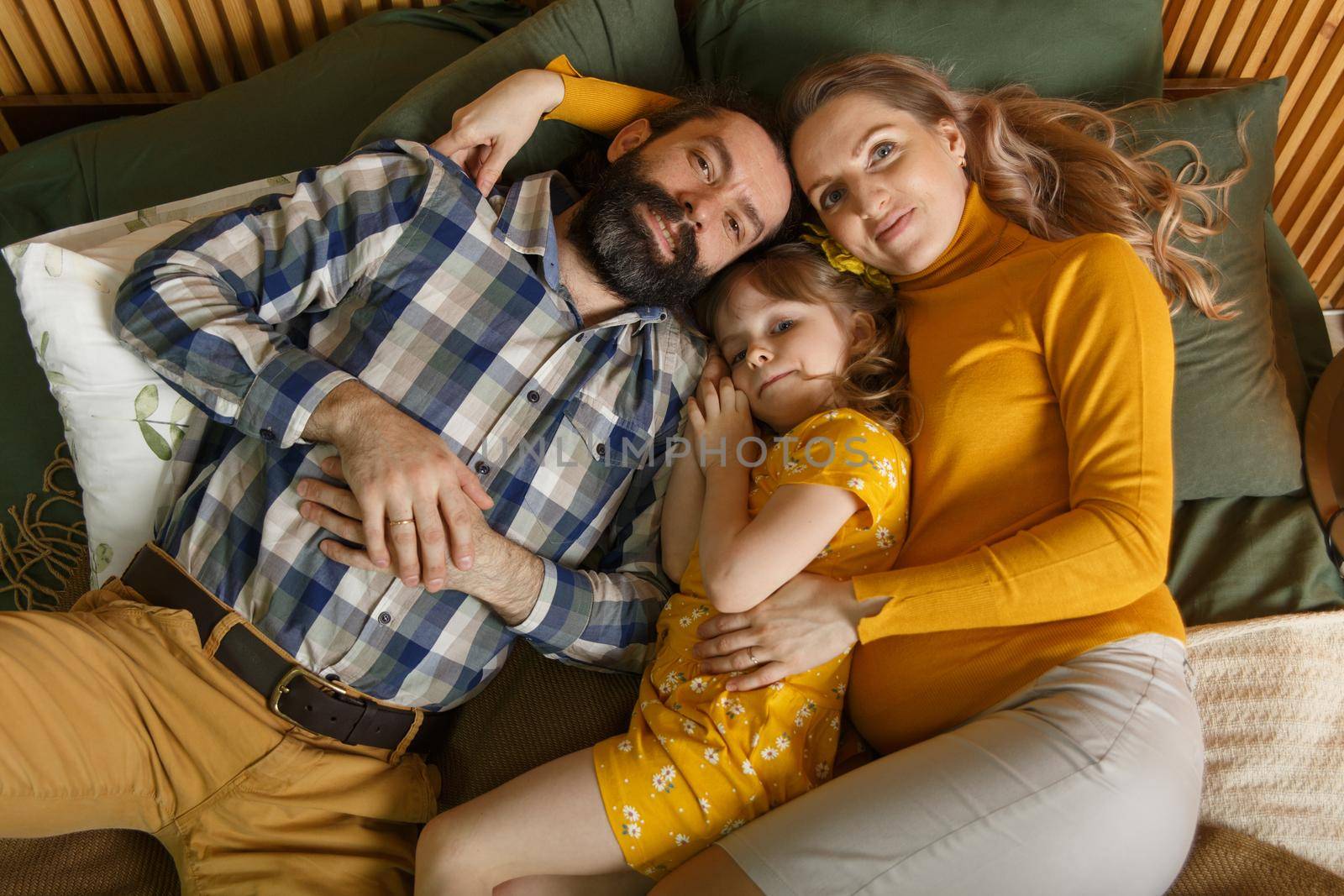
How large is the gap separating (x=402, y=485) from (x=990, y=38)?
153cm

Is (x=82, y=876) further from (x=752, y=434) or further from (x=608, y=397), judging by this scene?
(x=752, y=434)

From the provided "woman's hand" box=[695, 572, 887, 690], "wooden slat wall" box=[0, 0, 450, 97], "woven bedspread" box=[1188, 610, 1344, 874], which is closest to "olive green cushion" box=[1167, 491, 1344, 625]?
"woven bedspread" box=[1188, 610, 1344, 874]

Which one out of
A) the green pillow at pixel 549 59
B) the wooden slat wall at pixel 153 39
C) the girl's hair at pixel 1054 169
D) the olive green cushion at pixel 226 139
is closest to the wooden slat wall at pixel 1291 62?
the girl's hair at pixel 1054 169

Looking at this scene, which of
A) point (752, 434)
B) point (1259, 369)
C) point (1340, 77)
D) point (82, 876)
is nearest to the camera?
point (82, 876)

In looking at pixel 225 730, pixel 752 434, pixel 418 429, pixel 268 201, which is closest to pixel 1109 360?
pixel 752 434

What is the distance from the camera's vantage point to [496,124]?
167cm

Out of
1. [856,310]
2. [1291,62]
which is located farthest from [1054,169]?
[1291,62]

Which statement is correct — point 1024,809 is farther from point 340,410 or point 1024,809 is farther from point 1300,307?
point 1300,307

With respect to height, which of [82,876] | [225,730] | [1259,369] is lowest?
[82,876]

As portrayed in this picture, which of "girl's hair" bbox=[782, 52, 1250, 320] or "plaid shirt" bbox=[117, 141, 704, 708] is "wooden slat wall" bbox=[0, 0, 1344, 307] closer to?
"girl's hair" bbox=[782, 52, 1250, 320]

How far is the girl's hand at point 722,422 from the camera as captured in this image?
64.4 inches

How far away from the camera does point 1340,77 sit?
89.9 inches

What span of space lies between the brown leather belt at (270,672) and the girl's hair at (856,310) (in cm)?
100

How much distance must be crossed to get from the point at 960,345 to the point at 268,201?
1244 mm
